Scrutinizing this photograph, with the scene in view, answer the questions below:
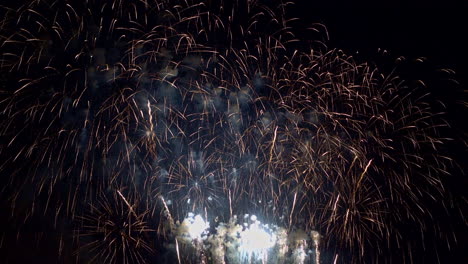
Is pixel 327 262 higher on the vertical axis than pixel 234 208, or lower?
lower

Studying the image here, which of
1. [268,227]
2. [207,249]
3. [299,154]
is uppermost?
[299,154]

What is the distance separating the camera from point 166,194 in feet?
53.1

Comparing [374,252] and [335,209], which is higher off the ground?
[335,209]

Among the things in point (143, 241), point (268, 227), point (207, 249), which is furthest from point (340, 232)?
point (207, 249)

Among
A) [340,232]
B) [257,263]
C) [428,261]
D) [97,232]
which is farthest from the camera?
[428,261]

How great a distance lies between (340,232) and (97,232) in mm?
8690

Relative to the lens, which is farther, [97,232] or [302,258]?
[302,258]

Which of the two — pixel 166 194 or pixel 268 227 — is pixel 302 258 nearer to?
pixel 268 227

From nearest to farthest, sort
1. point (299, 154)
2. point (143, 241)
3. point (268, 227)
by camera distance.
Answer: point (299, 154), point (268, 227), point (143, 241)

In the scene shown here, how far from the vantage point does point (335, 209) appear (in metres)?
14.8

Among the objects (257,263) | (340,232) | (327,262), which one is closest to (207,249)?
(257,263)

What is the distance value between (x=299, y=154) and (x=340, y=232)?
3.83 meters

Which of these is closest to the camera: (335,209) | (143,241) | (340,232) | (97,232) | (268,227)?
(335,209)

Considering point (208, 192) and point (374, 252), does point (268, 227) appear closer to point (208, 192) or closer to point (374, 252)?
point (208, 192)
